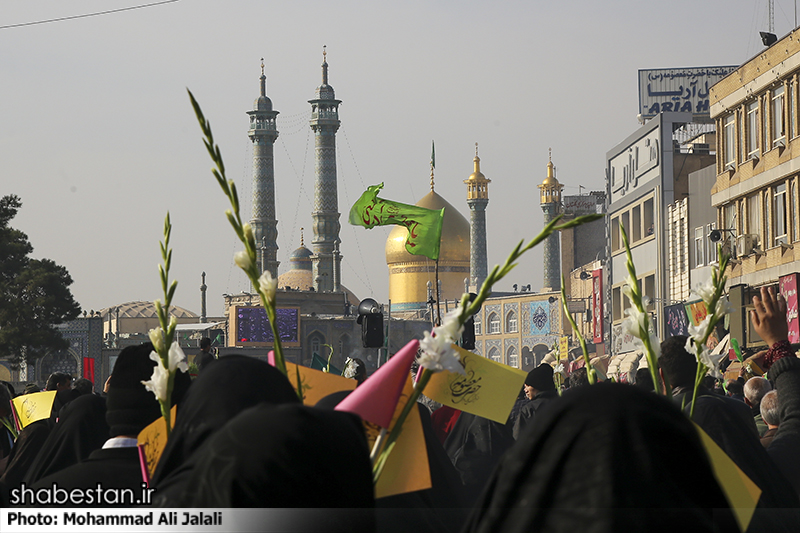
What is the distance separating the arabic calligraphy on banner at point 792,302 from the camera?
20.4 meters

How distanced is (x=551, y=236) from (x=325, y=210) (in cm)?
1620

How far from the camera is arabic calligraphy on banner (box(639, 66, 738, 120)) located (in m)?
43.0

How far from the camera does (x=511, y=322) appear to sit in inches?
2872

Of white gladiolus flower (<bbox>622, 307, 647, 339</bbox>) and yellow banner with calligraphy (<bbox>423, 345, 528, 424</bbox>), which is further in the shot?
yellow banner with calligraphy (<bbox>423, 345, 528, 424</bbox>)

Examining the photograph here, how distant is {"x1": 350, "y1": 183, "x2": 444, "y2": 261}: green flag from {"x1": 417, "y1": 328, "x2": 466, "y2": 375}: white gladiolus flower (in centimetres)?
1170

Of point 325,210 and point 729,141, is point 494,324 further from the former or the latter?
point 729,141

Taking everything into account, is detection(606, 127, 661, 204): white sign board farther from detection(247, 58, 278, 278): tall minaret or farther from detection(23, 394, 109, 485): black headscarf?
detection(247, 58, 278, 278): tall minaret

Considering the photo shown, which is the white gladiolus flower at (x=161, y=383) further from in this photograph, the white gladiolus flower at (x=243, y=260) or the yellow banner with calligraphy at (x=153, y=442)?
the white gladiolus flower at (x=243, y=260)

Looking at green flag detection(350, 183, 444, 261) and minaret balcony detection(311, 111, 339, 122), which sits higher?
minaret balcony detection(311, 111, 339, 122)

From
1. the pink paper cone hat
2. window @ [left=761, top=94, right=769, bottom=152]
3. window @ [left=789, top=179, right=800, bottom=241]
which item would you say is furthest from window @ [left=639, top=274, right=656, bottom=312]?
the pink paper cone hat

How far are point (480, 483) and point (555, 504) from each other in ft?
16.2

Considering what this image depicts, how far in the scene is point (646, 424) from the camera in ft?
5.15

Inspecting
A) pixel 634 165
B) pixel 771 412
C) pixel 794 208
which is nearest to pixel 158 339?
pixel 771 412

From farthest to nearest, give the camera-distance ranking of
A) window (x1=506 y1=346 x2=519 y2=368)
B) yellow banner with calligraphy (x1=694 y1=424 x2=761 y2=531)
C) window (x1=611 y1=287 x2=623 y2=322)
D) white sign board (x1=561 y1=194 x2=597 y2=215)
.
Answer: window (x1=506 y1=346 x2=519 y2=368) → white sign board (x1=561 y1=194 x2=597 y2=215) → window (x1=611 y1=287 x2=623 y2=322) → yellow banner with calligraphy (x1=694 y1=424 x2=761 y2=531)
